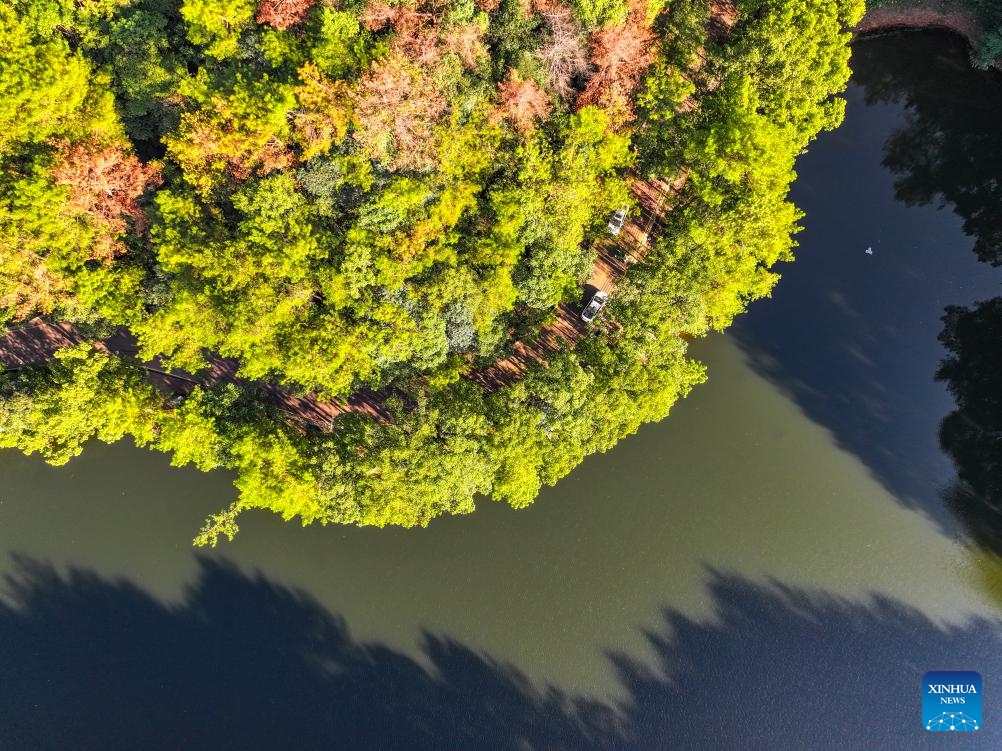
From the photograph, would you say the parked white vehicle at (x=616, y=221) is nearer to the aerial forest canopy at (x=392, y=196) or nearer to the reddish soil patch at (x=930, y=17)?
the aerial forest canopy at (x=392, y=196)

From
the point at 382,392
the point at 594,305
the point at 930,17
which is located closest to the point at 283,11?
the point at 382,392

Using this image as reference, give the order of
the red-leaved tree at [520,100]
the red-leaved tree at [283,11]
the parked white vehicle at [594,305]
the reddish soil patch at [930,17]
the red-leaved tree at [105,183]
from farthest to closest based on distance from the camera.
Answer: the reddish soil patch at [930,17] < the parked white vehicle at [594,305] < the red-leaved tree at [520,100] < the red-leaved tree at [105,183] < the red-leaved tree at [283,11]

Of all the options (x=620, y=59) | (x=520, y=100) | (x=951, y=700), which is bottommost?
(x=951, y=700)

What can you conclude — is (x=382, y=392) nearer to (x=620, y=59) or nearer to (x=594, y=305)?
(x=594, y=305)

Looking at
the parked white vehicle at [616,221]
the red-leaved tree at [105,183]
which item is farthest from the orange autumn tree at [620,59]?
the red-leaved tree at [105,183]

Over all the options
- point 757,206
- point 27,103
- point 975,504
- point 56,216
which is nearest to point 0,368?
point 56,216
